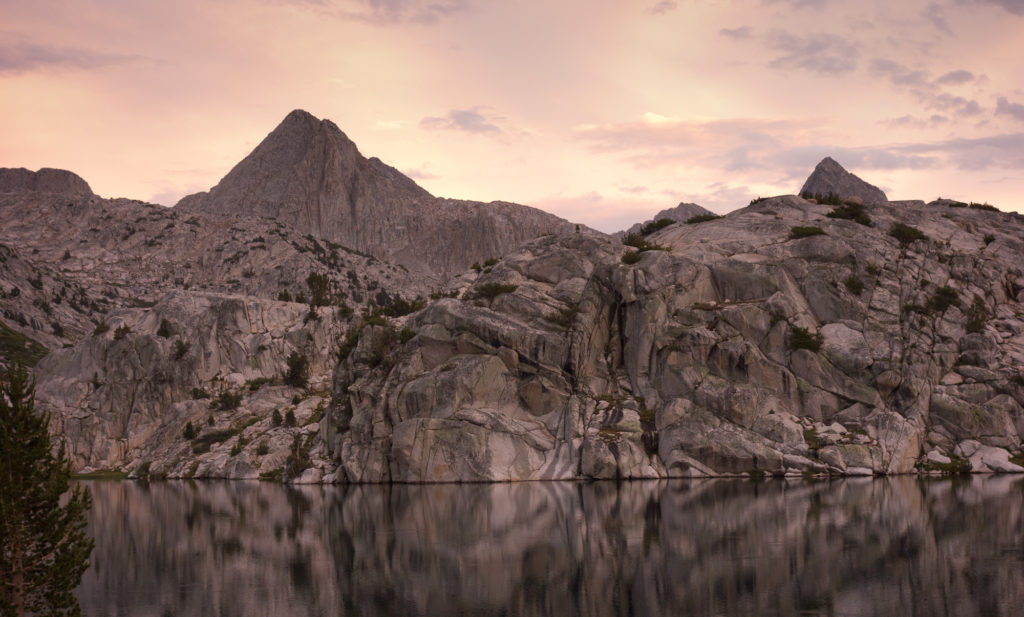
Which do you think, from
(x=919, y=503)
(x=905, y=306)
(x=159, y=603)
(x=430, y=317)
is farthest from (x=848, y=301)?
(x=159, y=603)

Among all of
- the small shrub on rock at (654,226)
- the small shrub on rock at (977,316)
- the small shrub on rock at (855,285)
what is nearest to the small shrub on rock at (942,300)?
the small shrub on rock at (977,316)

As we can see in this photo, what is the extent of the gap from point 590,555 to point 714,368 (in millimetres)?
54610

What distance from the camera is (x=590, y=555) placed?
143 feet

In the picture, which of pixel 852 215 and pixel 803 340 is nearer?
pixel 803 340

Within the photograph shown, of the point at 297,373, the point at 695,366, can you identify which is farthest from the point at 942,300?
the point at 297,373

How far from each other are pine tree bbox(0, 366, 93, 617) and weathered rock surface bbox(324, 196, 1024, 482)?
221 feet

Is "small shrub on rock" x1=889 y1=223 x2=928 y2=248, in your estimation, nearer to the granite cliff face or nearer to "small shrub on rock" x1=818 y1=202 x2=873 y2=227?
the granite cliff face

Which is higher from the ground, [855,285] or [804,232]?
[804,232]

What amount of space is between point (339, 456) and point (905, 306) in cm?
7110

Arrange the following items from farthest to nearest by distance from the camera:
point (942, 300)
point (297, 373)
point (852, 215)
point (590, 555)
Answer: point (297, 373) → point (852, 215) → point (942, 300) → point (590, 555)

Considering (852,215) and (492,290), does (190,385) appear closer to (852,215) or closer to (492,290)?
(492,290)

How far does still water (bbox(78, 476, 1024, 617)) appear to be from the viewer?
33906mm

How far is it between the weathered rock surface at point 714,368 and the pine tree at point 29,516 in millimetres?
67441

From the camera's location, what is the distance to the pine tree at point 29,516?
2545cm
